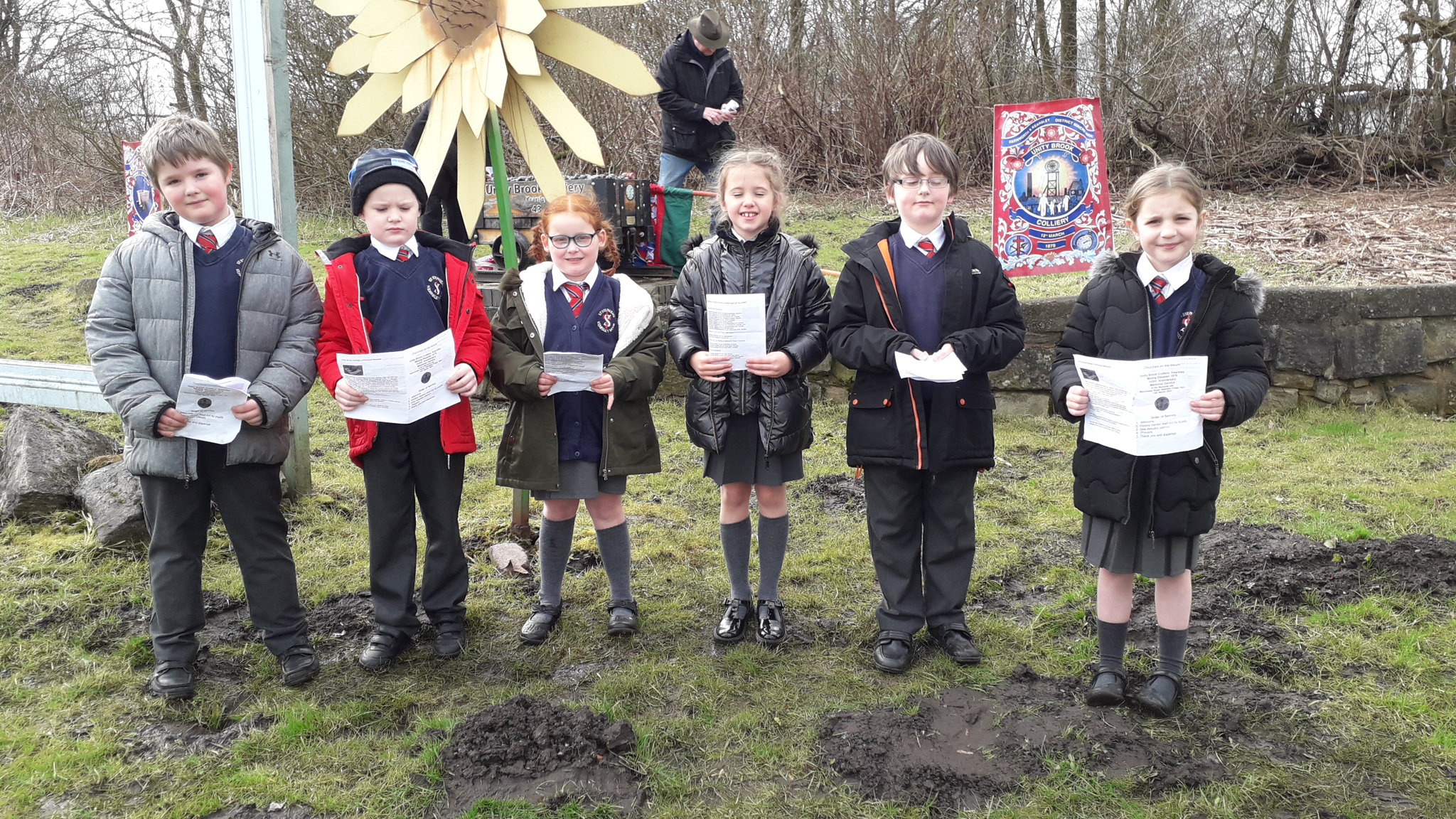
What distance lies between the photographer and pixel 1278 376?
643cm

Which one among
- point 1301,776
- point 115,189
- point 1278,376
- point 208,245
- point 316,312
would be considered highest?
point 115,189

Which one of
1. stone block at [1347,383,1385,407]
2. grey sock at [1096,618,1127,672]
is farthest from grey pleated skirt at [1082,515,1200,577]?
stone block at [1347,383,1385,407]

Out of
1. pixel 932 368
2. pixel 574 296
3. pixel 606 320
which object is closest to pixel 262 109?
pixel 574 296

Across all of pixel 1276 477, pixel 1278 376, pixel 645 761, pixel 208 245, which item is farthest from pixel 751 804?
pixel 1278 376

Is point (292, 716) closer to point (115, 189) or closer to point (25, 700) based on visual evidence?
point (25, 700)

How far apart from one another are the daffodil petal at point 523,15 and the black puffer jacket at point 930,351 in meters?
1.30

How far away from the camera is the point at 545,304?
3475mm

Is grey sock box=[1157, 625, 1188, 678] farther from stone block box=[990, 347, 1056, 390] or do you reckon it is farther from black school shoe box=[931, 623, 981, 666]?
stone block box=[990, 347, 1056, 390]

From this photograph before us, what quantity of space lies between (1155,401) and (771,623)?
1.48 metres

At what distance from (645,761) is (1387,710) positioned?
2.12 metres

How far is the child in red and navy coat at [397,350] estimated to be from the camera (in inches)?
127

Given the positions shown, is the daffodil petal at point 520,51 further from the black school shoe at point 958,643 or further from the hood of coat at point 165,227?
the black school shoe at point 958,643

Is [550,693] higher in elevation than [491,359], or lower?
lower

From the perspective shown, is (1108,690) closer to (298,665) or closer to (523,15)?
(298,665)
